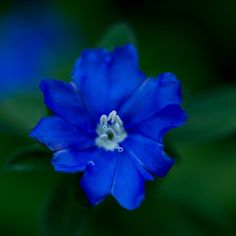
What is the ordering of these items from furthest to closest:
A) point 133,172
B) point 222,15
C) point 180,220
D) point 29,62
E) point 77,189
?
1. point 29,62
2. point 222,15
3. point 180,220
4. point 77,189
5. point 133,172

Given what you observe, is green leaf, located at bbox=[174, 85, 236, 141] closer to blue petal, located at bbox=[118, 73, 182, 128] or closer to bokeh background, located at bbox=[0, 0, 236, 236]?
bokeh background, located at bbox=[0, 0, 236, 236]

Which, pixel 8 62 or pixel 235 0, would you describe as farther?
pixel 8 62

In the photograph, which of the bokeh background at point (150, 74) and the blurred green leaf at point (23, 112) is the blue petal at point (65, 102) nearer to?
the bokeh background at point (150, 74)

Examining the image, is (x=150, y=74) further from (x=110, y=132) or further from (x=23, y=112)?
(x=110, y=132)

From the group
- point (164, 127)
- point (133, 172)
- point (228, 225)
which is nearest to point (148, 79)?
point (164, 127)

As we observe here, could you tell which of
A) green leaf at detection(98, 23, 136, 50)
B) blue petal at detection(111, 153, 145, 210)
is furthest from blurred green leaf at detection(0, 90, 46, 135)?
blue petal at detection(111, 153, 145, 210)

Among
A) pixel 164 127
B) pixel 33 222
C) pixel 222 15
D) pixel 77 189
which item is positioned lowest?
pixel 33 222

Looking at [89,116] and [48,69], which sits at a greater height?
[89,116]

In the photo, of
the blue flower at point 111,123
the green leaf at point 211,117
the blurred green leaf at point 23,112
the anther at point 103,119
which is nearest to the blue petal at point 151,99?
the blue flower at point 111,123

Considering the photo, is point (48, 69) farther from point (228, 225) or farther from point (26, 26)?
point (228, 225)
